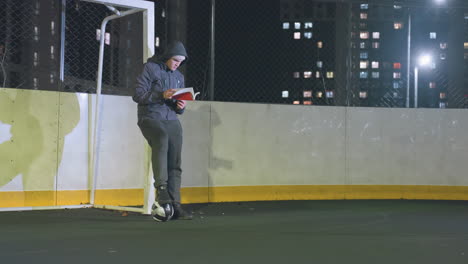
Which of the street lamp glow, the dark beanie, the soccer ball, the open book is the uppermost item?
the street lamp glow

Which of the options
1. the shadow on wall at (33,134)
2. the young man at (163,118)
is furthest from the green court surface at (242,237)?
the shadow on wall at (33,134)

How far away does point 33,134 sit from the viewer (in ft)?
19.1

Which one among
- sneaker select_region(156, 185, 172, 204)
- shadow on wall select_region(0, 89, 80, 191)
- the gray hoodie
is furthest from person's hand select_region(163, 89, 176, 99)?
shadow on wall select_region(0, 89, 80, 191)

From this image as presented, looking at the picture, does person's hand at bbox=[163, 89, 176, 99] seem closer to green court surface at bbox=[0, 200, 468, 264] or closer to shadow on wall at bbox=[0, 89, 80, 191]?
green court surface at bbox=[0, 200, 468, 264]

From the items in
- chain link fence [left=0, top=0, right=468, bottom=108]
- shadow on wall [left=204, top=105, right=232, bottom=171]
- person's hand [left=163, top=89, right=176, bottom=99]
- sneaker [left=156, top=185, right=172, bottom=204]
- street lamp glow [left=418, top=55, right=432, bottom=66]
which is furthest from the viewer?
street lamp glow [left=418, top=55, right=432, bottom=66]

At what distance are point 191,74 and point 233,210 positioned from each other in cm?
210

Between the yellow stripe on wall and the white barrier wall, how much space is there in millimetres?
13

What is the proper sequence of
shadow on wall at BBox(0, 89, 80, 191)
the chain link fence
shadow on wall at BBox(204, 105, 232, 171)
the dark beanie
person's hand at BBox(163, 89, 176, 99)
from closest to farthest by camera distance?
person's hand at BBox(163, 89, 176, 99)
the dark beanie
shadow on wall at BBox(0, 89, 80, 191)
the chain link fence
shadow on wall at BBox(204, 105, 232, 171)

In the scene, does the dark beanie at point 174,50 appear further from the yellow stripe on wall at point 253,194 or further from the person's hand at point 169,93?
the yellow stripe on wall at point 253,194

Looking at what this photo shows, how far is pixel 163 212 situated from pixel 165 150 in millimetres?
549

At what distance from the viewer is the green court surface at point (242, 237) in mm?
3348

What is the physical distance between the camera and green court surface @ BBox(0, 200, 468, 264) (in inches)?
132

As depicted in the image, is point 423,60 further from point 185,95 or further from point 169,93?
point 169,93

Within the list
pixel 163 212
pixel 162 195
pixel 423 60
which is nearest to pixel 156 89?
pixel 162 195
